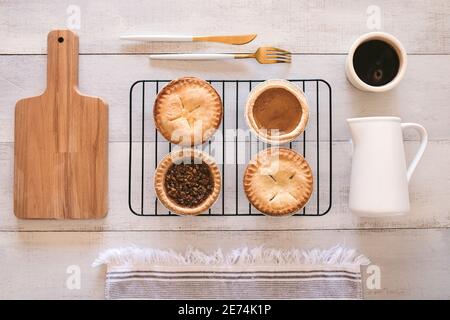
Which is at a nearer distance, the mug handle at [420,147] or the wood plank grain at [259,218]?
the mug handle at [420,147]

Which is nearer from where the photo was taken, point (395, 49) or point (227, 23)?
point (395, 49)

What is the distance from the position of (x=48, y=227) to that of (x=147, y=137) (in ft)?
1.16

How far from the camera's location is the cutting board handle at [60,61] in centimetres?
116

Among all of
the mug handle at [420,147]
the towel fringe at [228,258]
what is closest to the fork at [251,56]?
the mug handle at [420,147]

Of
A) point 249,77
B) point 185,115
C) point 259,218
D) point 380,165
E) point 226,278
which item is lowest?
point 226,278

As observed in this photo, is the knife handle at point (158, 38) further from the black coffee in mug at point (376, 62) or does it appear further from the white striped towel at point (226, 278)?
the white striped towel at point (226, 278)

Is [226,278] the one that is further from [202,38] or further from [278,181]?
[202,38]

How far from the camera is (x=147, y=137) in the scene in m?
1.19

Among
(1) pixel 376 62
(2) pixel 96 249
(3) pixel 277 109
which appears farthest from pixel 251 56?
(2) pixel 96 249

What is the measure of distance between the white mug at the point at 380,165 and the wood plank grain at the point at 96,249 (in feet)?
0.55

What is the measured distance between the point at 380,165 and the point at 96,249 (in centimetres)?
75

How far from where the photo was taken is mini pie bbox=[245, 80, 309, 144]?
1082 millimetres

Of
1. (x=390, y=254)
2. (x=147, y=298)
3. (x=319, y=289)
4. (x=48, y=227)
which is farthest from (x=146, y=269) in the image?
(x=390, y=254)

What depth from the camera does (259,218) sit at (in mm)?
1194
